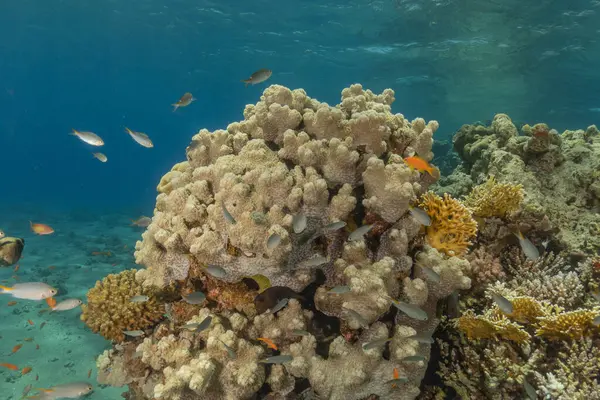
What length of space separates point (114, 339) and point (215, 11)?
3144cm

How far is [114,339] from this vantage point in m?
4.57

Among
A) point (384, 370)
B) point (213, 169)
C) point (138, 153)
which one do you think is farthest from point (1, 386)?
point (138, 153)

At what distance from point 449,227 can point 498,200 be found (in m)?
1.13

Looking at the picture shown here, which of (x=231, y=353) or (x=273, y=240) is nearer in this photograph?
(x=273, y=240)

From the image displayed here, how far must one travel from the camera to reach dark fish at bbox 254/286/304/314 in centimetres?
399

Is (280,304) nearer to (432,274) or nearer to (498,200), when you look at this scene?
(432,274)

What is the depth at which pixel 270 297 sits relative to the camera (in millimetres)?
3996

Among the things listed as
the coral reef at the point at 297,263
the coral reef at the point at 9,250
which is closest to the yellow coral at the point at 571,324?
the coral reef at the point at 297,263

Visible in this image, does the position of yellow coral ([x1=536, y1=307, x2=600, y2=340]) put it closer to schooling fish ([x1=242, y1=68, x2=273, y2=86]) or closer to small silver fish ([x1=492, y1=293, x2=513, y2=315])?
small silver fish ([x1=492, y1=293, x2=513, y2=315])

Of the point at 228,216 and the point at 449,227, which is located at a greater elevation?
the point at 228,216

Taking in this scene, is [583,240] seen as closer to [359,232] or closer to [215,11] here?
[359,232]

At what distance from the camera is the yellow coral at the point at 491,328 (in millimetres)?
3510

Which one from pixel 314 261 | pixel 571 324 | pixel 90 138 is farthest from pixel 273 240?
pixel 90 138

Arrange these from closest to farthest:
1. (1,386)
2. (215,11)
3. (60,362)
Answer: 1. (1,386)
2. (60,362)
3. (215,11)
